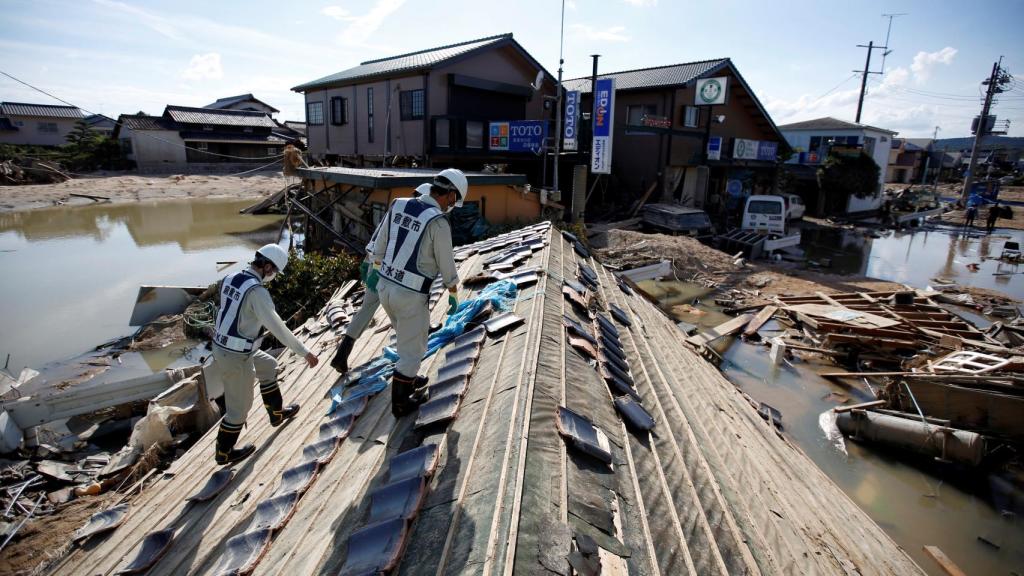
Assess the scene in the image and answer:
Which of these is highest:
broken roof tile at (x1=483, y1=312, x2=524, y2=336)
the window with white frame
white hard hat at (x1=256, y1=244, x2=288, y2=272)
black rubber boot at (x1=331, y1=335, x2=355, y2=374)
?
the window with white frame

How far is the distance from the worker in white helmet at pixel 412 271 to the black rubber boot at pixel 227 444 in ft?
5.59

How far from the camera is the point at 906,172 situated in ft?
205

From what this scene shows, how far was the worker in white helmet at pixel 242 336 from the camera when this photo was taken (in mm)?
4625

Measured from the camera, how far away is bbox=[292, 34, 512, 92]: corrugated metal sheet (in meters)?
22.1

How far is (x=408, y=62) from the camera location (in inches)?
942

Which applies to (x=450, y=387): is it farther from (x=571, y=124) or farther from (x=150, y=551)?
(x=571, y=124)

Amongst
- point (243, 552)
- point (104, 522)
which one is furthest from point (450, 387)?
point (104, 522)

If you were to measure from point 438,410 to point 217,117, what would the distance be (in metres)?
55.2

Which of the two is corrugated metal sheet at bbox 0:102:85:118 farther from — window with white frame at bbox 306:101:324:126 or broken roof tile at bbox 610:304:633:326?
broken roof tile at bbox 610:304:633:326

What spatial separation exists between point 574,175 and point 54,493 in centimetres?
1757

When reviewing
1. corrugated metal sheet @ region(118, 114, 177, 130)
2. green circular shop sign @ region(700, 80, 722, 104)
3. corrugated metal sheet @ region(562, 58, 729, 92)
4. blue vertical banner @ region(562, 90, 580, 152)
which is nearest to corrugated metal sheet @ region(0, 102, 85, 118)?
corrugated metal sheet @ region(118, 114, 177, 130)

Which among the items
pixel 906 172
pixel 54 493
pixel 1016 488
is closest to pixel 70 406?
pixel 54 493

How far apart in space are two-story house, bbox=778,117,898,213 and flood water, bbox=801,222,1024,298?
709cm

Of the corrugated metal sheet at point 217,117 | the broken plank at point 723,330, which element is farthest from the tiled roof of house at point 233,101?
the broken plank at point 723,330
